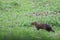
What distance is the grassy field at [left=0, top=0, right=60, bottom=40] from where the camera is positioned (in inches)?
591

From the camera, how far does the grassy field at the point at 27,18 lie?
15012mm

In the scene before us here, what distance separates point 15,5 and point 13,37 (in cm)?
661

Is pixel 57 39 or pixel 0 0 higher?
pixel 0 0

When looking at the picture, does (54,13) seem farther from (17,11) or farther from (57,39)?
(57,39)

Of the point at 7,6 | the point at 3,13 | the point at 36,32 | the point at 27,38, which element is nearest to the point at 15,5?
the point at 7,6

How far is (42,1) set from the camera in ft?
73.7

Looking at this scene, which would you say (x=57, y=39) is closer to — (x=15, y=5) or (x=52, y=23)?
(x=52, y=23)

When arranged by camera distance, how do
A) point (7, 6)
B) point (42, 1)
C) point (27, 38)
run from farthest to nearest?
point (42, 1), point (7, 6), point (27, 38)

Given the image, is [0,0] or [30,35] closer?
[30,35]

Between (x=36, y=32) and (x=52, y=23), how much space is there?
175cm

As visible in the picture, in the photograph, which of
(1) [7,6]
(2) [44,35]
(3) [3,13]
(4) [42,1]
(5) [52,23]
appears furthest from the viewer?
(4) [42,1]

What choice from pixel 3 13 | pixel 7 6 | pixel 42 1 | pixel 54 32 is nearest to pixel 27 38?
pixel 54 32

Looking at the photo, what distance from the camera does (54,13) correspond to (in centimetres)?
1938

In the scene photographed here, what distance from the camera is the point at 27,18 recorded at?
17859 mm
